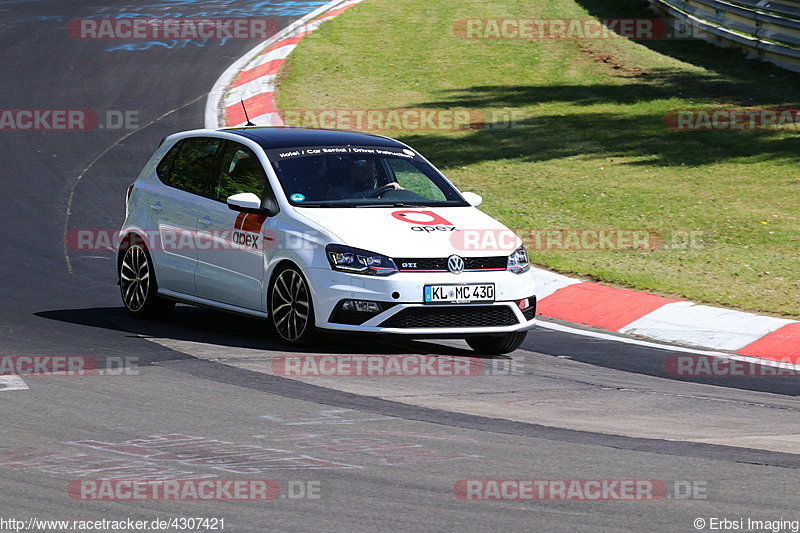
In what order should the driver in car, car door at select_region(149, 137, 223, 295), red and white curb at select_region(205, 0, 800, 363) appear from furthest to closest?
1. car door at select_region(149, 137, 223, 295)
2. red and white curb at select_region(205, 0, 800, 363)
3. the driver in car

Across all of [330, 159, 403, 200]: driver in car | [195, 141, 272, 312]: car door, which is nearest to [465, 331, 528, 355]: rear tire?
[330, 159, 403, 200]: driver in car

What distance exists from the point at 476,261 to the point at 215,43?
57.1 feet

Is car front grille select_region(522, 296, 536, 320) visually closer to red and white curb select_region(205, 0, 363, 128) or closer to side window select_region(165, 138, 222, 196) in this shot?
side window select_region(165, 138, 222, 196)

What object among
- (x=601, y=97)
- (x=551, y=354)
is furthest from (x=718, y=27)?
(x=551, y=354)

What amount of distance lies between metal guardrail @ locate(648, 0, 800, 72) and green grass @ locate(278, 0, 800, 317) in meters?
0.30

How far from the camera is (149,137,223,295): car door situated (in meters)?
11.1

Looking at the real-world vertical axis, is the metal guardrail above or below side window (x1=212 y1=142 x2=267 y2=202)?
above

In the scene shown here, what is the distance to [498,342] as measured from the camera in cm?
1033

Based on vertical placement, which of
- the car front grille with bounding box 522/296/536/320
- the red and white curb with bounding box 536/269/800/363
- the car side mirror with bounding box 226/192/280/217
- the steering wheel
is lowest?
the red and white curb with bounding box 536/269/800/363

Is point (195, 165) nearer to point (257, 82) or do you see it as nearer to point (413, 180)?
point (413, 180)

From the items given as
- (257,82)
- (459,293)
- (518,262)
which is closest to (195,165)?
(459,293)

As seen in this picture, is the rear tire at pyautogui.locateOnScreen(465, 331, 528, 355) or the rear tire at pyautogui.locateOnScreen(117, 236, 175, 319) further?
the rear tire at pyautogui.locateOnScreen(117, 236, 175, 319)

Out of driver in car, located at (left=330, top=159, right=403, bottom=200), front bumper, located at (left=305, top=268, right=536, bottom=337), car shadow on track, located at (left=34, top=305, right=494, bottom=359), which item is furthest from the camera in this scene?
driver in car, located at (left=330, top=159, right=403, bottom=200)

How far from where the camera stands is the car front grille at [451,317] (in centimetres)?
970
